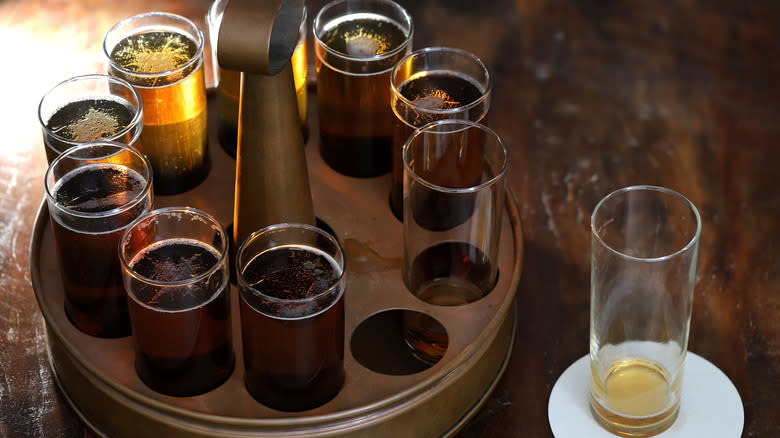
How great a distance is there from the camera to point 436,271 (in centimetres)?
107

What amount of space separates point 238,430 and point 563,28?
0.78 metres

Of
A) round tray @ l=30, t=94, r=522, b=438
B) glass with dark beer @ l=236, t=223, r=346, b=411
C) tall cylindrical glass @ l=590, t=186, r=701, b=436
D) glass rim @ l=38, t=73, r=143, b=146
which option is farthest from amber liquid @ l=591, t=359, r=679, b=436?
glass rim @ l=38, t=73, r=143, b=146

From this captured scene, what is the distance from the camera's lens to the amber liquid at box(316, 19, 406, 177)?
1121mm

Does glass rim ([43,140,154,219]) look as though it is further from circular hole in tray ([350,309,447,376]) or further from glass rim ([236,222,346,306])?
circular hole in tray ([350,309,447,376])

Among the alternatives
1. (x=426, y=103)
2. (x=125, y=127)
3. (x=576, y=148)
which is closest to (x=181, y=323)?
(x=125, y=127)

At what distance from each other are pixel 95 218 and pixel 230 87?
10.1 inches

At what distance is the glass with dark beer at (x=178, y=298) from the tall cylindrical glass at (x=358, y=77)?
24cm

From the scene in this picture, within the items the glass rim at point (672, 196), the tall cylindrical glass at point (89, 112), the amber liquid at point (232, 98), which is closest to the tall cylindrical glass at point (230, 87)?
the amber liquid at point (232, 98)

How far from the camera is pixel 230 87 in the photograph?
1.15 m

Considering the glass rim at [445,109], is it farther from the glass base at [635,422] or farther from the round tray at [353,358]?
the glass base at [635,422]

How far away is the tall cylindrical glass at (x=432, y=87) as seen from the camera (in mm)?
1069

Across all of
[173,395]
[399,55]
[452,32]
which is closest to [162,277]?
[173,395]

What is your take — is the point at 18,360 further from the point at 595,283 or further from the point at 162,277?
the point at 595,283

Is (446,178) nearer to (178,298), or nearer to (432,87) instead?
(432,87)
